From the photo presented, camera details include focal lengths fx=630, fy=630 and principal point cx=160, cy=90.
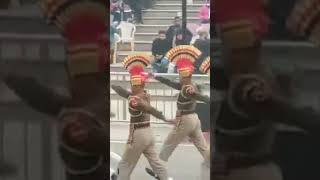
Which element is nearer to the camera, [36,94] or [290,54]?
[290,54]

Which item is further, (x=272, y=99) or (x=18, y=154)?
(x=18, y=154)

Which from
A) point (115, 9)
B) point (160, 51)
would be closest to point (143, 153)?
point (160, 51)

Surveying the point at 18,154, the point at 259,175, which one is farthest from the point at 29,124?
the point at 259,175

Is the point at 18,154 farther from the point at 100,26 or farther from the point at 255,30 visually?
the point at 255,30

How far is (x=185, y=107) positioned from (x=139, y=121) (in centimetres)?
12

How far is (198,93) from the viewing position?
1529 mm

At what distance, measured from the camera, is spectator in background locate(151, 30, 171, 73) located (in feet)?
4.92

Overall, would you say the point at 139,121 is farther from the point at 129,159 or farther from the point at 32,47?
the point at 32,47

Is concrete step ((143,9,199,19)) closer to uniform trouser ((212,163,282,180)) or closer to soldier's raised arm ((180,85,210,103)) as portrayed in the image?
soldier's raised arm ((180,85,210,103))

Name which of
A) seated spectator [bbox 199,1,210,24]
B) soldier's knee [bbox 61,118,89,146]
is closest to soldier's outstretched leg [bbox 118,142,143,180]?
soldier's knee [bbox 61,118,89,146]

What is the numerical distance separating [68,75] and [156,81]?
0.22 meters

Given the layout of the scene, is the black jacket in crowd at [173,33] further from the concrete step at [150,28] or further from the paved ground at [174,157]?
the paved ground at [174,157]

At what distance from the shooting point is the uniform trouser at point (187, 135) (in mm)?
1509

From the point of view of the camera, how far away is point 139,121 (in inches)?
60.2
